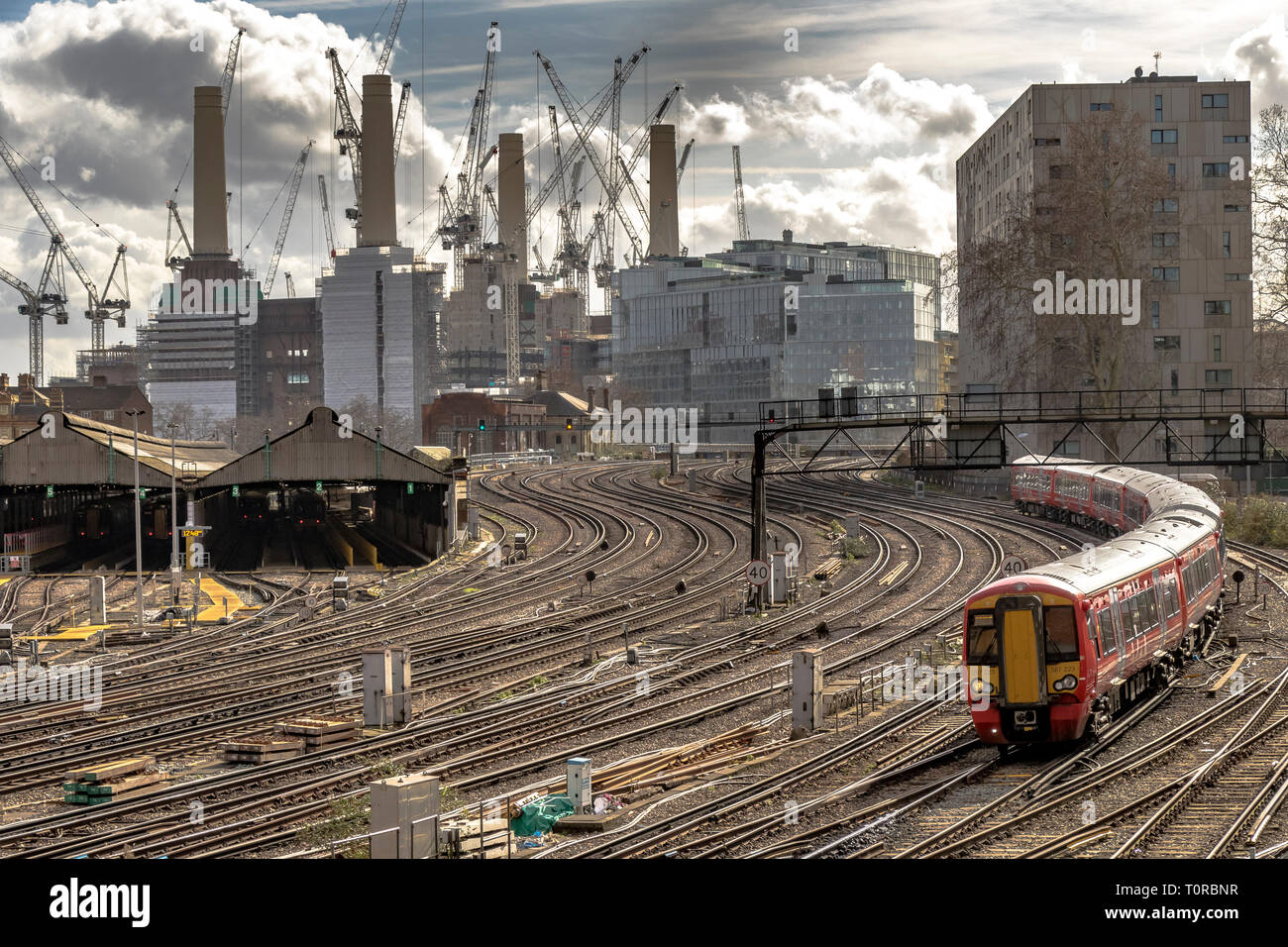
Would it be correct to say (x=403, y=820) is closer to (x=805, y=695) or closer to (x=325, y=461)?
(x=805, y=695)

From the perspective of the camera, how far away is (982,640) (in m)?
24.0

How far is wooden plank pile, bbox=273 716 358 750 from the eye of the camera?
27297 mm

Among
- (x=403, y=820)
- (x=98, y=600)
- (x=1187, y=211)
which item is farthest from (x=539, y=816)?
(x=1187, y=211)

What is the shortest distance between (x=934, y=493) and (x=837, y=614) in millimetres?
44999

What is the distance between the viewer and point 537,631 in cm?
4188

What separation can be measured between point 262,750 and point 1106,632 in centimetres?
1533

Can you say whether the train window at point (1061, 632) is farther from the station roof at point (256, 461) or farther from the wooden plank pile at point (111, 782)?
the station roof at point (256, 461)

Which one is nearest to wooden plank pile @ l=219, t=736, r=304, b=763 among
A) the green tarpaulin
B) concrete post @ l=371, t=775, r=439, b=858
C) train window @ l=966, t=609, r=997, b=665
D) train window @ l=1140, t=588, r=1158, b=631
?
the green tarpaulin

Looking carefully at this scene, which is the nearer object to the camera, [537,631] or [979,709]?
[979,709]

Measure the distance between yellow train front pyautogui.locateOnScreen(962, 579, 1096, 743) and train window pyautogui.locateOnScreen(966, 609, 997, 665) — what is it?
0.07 feet

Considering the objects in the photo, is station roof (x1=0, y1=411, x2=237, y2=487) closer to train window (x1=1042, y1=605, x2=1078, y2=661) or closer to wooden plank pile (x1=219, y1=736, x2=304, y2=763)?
wooden plank pile (x1=219, y1=736, x2=304, y2=763)

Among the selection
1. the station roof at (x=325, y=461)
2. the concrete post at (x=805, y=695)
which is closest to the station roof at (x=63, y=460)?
the station roof at (x=325, y=461)
